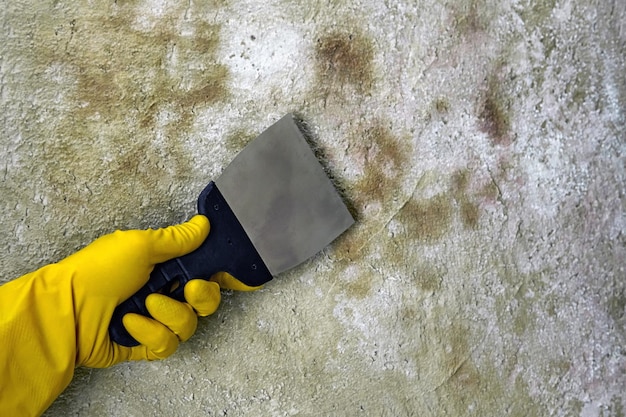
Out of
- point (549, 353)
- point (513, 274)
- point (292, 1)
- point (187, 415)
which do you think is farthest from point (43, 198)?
point (549, 353)

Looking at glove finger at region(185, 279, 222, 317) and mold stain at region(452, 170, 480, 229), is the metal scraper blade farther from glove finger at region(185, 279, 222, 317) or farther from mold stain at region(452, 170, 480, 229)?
mold stain at region(452, 170, 480, 229)

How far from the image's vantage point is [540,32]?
1.20m

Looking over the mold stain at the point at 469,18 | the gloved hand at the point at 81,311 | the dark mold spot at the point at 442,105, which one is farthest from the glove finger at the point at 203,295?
the mold stain at the point at 469,18

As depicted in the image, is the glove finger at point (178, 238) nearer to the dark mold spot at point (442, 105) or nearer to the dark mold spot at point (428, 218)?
the dark mold spot at point (428, 218)

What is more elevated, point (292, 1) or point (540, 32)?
point (540, 32)

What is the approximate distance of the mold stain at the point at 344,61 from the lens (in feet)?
4.03

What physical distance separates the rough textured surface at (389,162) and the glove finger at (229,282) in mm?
77

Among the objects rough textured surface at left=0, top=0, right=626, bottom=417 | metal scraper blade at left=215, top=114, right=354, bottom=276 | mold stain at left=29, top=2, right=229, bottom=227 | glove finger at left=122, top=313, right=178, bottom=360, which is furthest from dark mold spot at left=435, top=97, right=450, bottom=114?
glove finger at left=122, top=313, right=178, bottom=360

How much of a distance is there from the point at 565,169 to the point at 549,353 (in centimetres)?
40

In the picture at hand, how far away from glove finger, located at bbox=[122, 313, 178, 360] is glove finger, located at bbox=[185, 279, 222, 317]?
0.08 meters

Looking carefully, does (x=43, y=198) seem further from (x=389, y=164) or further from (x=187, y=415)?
(x=389, y=164)

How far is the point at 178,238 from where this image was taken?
1187mm

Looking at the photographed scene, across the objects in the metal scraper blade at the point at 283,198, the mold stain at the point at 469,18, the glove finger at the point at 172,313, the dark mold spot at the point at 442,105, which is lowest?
the glove finger at the point at 172,313

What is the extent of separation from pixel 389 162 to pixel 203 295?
480mm
